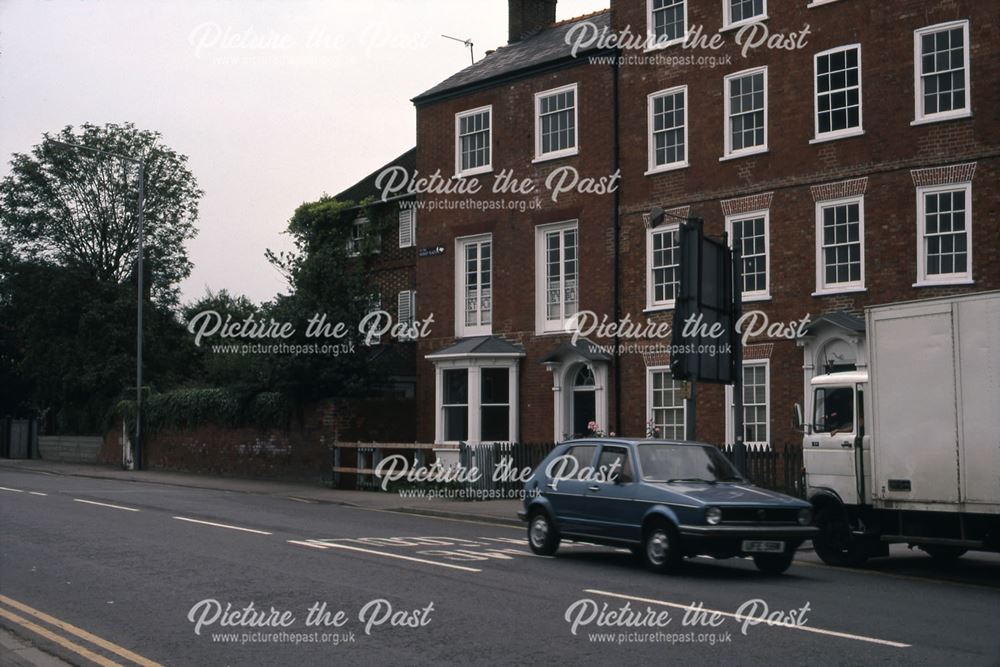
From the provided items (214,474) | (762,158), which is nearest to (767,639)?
(762,158)

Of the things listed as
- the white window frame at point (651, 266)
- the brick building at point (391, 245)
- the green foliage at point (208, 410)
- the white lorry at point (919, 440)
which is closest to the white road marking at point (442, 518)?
the white lorry at point (919, 440)

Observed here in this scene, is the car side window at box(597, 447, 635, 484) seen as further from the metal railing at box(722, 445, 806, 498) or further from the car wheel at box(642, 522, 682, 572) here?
the metal railing at box(722, 445, 806, 498)

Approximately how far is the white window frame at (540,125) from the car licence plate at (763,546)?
18.7 m

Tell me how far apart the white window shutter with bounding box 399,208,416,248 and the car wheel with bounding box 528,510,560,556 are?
84.9 feet

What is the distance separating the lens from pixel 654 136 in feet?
96.5

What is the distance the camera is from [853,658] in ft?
28.8

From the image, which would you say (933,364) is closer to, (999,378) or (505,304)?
(999,378)

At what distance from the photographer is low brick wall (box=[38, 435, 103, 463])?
4612 centimetres

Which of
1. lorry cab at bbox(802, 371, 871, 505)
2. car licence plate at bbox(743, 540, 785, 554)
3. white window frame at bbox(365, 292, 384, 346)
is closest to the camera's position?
car licence plate at bbox(743, 540, 785, 554)

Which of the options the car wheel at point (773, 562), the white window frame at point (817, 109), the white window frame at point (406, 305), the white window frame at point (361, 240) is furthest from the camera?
the white window frame at point (361, 240)

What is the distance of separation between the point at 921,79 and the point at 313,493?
17133 mm

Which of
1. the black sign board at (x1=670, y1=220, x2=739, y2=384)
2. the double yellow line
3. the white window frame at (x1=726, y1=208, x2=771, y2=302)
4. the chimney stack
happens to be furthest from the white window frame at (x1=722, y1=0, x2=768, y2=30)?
the double yellow line

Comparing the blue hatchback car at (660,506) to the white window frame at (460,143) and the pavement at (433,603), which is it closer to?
the pavement at (433,603)

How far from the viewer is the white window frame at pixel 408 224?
41.1 meters
